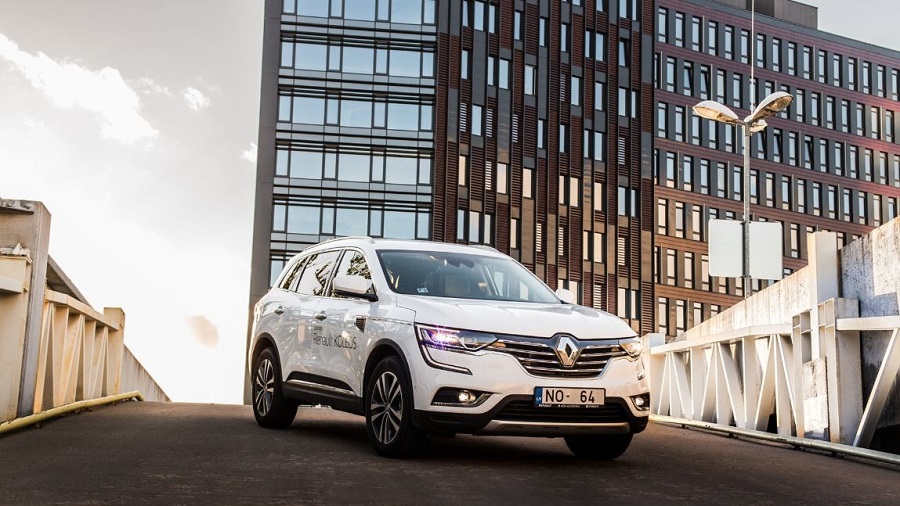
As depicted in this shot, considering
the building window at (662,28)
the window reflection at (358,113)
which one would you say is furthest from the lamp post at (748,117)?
the building window at (662,28)

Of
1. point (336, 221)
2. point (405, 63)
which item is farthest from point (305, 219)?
point (405, 63)

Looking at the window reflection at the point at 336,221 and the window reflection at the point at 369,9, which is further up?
the window reflection at the point at 369,9

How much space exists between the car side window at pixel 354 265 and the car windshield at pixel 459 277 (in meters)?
0.17

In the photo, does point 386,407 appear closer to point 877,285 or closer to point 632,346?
point 632,346

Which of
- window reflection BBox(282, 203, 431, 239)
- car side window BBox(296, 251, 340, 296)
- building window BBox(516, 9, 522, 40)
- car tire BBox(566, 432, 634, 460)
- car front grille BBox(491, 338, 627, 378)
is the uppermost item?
building window BBox(516, 9, 522, 40)

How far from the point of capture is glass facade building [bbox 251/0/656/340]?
63.1 m

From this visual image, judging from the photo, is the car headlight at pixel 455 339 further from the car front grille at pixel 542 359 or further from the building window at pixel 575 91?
the building window at pixel 575 91

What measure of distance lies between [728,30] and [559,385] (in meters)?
77.0

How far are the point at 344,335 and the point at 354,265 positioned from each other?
874mm

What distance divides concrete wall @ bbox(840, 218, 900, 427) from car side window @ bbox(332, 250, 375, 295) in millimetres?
4673

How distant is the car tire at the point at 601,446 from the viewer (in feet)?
29.2

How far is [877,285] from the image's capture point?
1099 cm

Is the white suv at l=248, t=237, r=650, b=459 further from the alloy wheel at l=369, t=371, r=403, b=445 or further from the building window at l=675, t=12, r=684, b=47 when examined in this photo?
the building window at l=675, t=12, r=684, b=47

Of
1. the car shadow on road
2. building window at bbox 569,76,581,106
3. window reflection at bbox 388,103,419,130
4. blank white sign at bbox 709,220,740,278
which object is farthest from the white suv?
building window at bbox 569,76,581,106
